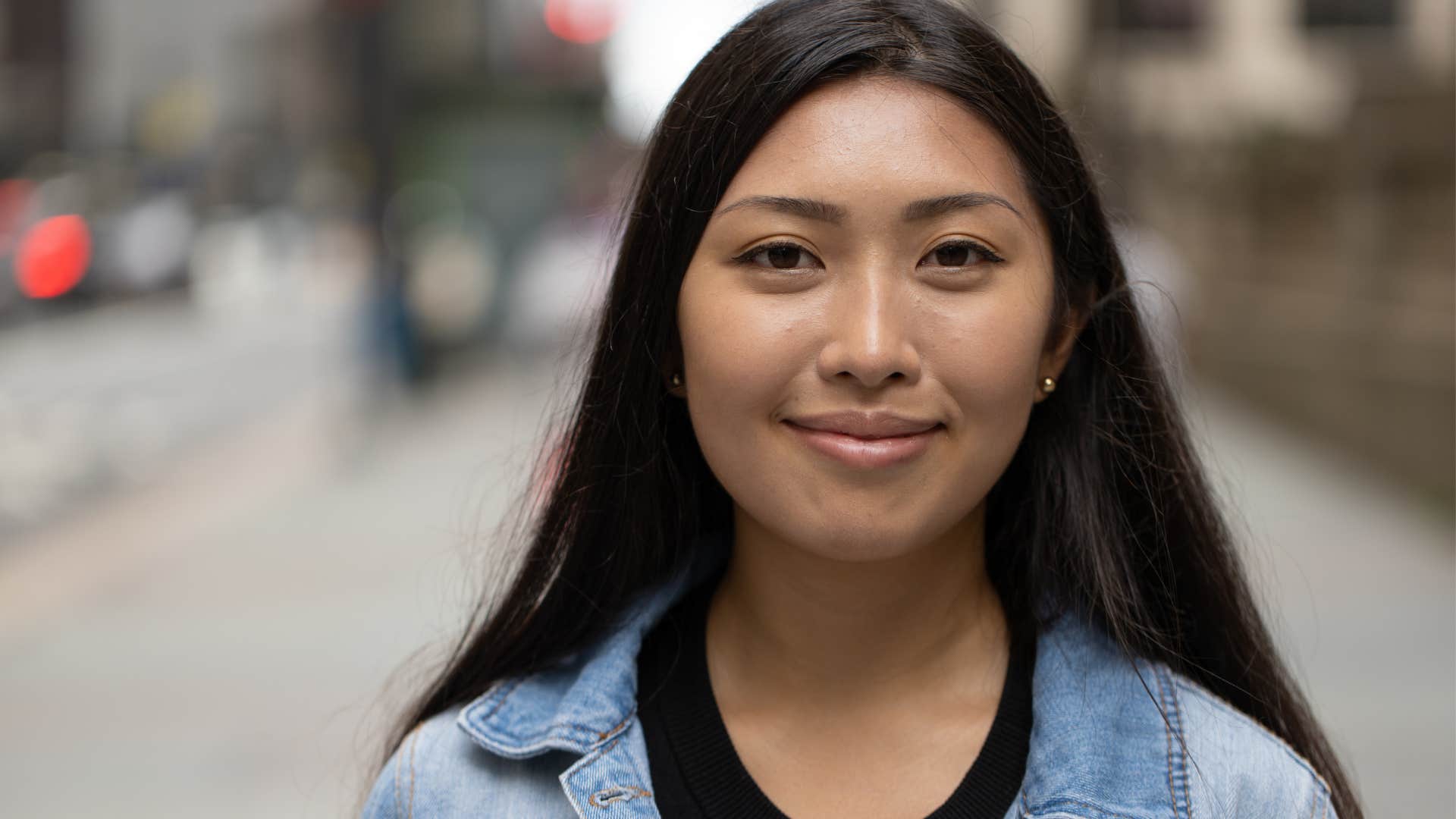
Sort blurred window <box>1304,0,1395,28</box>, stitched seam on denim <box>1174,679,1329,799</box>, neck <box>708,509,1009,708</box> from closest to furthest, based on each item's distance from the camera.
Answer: stitched seam on denim <box>1174,679,1329,799</box> < neck <box>708,509,1009,708</box> < blurred window <box>1304,0,1395,28</box>

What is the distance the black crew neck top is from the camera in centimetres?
172

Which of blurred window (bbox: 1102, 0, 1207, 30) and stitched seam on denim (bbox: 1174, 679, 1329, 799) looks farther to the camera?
blurred window (bbox: 1102, 0, 1207, 30)

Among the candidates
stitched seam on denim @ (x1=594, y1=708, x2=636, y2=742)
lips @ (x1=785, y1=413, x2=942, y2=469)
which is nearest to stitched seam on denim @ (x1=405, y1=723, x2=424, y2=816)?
stitched seam on denim @ (x1=594, y1=708, x2=636, y2=742)

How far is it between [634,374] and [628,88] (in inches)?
523

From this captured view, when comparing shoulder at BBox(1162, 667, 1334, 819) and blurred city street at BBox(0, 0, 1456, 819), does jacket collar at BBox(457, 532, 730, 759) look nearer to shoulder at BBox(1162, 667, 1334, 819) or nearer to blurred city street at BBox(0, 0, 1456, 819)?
blurred city street at BBox(0, 0, 1456, 819)

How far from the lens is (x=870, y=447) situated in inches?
64.6

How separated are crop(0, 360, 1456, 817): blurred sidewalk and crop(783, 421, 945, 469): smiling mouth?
765 millimetres

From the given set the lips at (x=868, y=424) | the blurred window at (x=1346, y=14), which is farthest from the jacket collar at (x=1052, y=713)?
the blurred window at (x=1346, y=14)

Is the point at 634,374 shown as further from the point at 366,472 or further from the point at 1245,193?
the point at 1245,193

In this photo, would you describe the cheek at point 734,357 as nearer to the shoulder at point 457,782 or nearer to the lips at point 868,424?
the lips at point 868,424

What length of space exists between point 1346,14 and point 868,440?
73.4ft

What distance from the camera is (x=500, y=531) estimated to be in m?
2.19

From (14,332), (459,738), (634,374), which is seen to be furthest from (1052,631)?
(14,332)

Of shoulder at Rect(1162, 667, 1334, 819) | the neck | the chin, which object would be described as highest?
the chin
